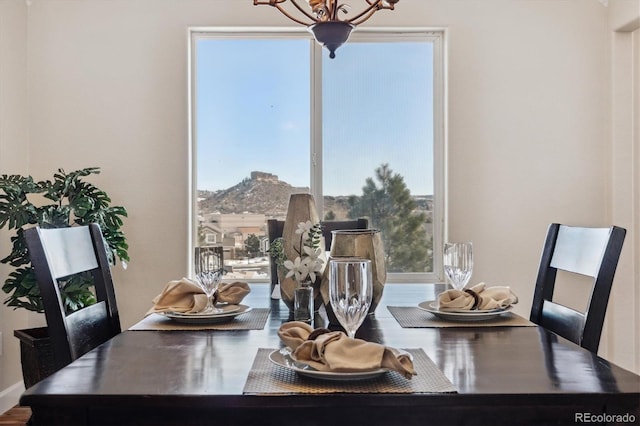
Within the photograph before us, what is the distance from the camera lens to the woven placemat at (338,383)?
0.87 metres

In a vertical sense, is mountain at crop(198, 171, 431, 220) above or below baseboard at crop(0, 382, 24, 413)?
above

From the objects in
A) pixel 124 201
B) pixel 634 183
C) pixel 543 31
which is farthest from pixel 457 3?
pixel 124 201

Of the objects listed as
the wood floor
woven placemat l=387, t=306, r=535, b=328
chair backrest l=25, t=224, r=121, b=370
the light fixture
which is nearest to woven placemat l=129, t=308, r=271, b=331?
chair backrest l=25, t=224, r=121, b=370

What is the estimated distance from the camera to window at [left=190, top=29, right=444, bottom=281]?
334cm

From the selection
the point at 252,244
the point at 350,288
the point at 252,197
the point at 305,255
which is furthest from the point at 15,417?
the point at 350,288

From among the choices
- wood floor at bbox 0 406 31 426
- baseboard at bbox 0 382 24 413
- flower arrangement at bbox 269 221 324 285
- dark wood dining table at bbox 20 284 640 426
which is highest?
flower arrangement at bbox 269 221 324 285

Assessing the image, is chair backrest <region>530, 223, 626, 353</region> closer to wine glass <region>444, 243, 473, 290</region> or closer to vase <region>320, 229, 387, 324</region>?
wine glass <region>444, 243, 473, 290</region>

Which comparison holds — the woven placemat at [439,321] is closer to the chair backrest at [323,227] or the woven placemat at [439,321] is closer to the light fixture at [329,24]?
the chair backrest at [323,227]

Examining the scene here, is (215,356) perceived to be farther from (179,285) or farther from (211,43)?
(211,43)

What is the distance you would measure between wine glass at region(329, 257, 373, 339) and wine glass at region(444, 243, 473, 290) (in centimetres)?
61

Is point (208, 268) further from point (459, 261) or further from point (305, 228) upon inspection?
point (459, 261)

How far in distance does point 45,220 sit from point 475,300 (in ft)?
6.94

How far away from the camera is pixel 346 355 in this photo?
94 cm

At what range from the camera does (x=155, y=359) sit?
108 centimetres
